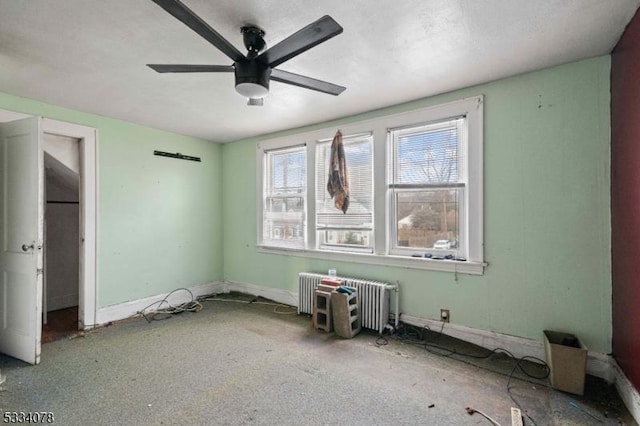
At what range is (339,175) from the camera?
3.62 meters

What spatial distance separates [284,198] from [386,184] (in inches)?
62.0

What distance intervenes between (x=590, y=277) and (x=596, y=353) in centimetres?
57

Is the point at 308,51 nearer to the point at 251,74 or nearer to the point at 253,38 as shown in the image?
the point at 253,38

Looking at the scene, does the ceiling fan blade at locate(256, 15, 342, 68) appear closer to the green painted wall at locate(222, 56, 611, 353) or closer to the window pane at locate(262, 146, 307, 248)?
the green painted wall at locate(222, 56, 611, 353)

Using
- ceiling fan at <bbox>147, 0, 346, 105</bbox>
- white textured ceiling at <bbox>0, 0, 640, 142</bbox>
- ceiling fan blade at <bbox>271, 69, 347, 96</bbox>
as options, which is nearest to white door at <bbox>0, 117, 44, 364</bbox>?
white textured ceiling at <bbox>0, 0, 640, 142</bbox>

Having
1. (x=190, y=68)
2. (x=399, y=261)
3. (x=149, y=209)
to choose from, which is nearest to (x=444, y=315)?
(x=399, y=261)

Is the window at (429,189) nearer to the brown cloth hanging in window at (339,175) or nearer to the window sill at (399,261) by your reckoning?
the window sill at (399,261)

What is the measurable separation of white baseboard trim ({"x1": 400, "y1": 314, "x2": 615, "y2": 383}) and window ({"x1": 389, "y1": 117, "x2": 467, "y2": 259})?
0.69 m

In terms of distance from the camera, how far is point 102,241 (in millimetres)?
3615

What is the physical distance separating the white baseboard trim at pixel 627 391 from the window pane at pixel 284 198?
315 centimetres

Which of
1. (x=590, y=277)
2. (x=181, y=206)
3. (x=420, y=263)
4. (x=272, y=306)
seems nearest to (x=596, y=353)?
(x=590, y=277)

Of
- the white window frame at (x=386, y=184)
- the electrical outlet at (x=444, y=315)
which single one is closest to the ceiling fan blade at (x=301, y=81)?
the white window frame at (x=386, y=184)

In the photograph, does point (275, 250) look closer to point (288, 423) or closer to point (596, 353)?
point (288, 423)

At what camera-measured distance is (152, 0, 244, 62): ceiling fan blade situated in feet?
4.20
